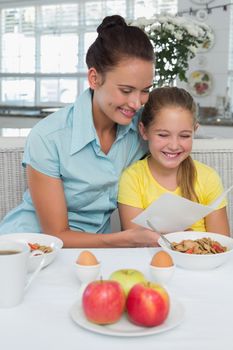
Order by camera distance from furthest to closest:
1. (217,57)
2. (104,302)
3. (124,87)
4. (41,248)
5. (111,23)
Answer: (217,57), (111,23), (124,87), (41,248), (104,302)

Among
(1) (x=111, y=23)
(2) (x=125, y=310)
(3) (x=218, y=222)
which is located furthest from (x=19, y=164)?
(2) (x=125, y=310)

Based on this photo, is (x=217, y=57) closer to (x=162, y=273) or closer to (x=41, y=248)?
(x=41, y=248)

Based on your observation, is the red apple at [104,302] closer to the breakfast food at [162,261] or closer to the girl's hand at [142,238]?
the breakfast food at [162,261]

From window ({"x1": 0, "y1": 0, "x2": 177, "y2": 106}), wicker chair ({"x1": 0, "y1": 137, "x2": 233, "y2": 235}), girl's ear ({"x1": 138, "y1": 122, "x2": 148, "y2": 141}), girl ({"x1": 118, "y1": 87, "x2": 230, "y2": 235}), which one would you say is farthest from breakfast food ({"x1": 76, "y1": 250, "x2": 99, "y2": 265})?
window ({"x1": 0, "y1": 0, "x2": 177, "y2": 106})

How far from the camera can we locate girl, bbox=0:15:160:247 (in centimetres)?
147

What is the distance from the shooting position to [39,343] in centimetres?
76

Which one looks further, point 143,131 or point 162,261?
point 143,131

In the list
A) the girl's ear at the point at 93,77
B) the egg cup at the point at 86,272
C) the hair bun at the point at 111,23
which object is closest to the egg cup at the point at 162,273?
the egg cup at the point at 86,272

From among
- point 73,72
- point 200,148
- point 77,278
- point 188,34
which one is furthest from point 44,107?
point 77,278

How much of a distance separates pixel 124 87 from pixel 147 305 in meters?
0.82

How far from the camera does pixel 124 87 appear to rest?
1462 mm

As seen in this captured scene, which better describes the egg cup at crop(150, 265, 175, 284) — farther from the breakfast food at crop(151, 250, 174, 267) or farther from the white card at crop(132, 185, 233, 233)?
the white card at crop(132, 185, 233, 233)

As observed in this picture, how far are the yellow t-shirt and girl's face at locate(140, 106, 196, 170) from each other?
76 millimetres

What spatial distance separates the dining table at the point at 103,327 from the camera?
0.77 meters
